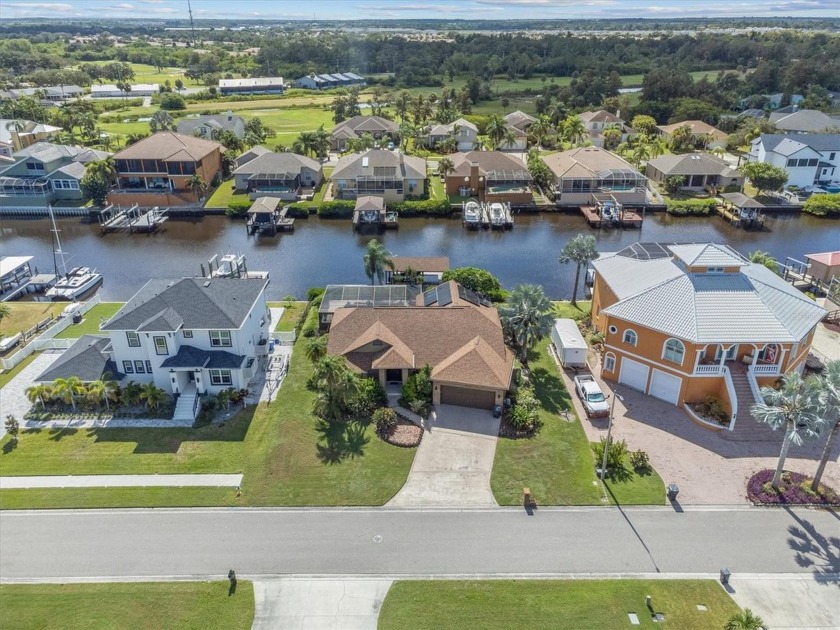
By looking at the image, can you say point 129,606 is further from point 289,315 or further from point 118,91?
point 118,91

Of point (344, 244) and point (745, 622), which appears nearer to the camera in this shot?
point (745, 622)

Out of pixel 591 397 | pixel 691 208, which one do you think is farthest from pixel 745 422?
pixel 691 208

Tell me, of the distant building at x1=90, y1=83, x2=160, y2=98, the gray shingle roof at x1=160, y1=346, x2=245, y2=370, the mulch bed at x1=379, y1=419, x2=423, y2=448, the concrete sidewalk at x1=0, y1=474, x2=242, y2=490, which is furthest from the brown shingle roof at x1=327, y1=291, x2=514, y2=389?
the distant building at x1=90, y1=83, x2=160, y2=98

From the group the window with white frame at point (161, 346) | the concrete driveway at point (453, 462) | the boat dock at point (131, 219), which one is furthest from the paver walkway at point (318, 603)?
the boat dock at point (131, 219)

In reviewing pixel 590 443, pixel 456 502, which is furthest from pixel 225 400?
pixel 590 443

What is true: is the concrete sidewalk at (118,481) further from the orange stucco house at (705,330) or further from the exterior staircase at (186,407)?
the orange stucco house at (705,330)

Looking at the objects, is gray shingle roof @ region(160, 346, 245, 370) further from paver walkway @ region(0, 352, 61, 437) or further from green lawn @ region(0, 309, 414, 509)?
paver walkway @ region(0, 352, 61, 437)
